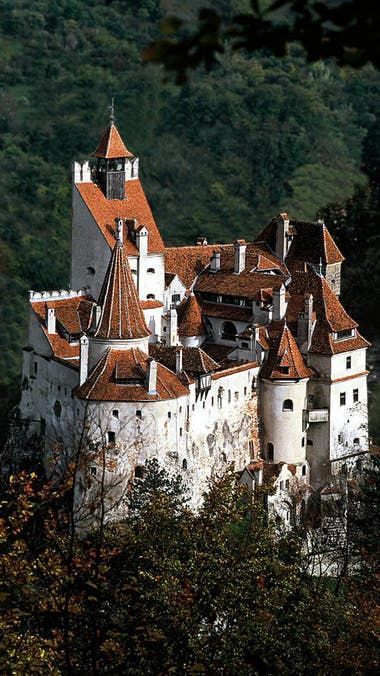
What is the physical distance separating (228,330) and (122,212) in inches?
219

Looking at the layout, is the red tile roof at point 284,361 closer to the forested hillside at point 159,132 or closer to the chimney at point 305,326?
the chimney at point 305,326

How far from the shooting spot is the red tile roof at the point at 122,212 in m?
55.4

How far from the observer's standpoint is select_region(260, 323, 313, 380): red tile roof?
178ft

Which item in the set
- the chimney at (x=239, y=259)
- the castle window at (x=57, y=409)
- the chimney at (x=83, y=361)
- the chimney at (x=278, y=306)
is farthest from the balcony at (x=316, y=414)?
the chimney at (x=83, y=361)

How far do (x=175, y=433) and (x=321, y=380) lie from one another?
7.36 meters

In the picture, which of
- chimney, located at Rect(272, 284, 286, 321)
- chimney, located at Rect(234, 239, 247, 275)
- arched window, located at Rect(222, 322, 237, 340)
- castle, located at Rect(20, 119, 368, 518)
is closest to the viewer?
castle, located at Rect(20, 119, 368, 518)

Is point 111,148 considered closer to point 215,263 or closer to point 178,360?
point 215,263

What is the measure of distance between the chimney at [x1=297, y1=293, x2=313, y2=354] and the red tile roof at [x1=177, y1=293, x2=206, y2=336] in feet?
11.3

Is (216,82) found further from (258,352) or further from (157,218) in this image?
(258,352)

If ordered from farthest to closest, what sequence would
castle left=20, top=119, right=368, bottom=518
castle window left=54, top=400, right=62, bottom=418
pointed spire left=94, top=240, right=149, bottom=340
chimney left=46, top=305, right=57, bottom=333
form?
chimney left=46, top=305, right=57, bottom=333, castle window left=54, top=400, right=62, bottom=418, castle left=20, top=119, right=368, bottom=518, pointed spire left=94, top=240, right=149, bottom=340

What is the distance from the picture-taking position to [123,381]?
162 ft

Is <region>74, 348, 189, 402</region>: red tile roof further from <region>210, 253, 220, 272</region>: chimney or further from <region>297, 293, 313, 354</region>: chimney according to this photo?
<region>210, 253, 220, 272</region>: chimney

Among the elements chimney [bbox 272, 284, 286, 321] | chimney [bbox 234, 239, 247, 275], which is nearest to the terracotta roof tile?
chimney [bbox 272, 284, 286, 321]

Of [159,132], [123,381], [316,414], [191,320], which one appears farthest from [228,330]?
[159,132]
